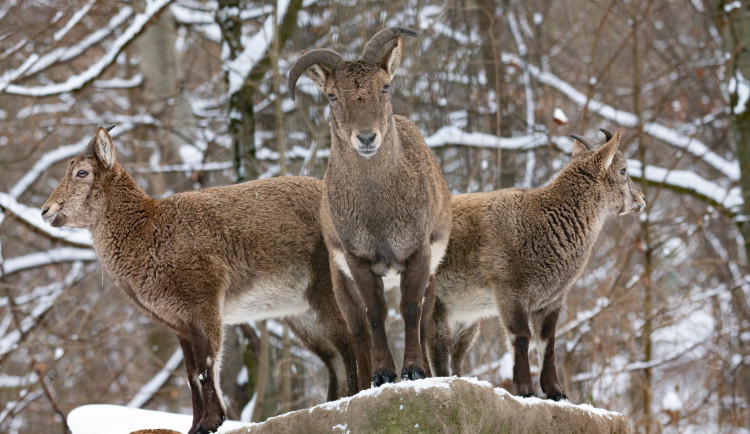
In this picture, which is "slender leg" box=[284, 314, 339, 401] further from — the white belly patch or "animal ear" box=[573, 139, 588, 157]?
"animal ear" box=[573, 139, 588, 157]

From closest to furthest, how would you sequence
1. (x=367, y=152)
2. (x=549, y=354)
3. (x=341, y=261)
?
(x=367, y=152) → (x=341, y=261) → (x=549, y=354)

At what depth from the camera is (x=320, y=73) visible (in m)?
7.12

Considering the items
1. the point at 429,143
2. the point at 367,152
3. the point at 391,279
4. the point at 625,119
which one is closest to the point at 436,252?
the point at 391,279

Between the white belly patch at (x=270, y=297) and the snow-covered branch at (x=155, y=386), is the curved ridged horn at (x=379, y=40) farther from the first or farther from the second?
the snow-covered branch at (x=155, y=386)

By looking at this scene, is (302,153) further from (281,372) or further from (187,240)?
(187,240)

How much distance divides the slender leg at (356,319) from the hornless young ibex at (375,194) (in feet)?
0.50

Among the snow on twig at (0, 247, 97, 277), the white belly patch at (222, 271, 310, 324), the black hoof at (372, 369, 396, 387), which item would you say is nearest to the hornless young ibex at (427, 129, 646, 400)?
the white belly patch at (222, 271, 310, 324)

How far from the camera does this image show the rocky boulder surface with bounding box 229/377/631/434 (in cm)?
560

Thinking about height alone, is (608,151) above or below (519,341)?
above

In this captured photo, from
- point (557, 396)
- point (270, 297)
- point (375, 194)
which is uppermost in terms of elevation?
point (375, 194)

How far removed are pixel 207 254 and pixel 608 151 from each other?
337cm

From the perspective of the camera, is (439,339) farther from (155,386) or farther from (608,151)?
(155,386)

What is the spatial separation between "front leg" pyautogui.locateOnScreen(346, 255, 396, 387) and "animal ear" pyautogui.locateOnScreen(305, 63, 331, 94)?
4.16 feet

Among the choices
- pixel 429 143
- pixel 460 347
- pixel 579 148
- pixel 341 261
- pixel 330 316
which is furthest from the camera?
pixel 429 143
